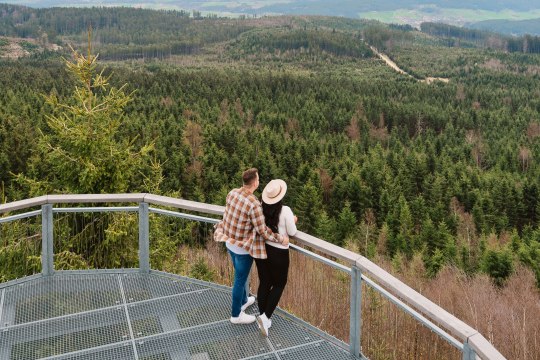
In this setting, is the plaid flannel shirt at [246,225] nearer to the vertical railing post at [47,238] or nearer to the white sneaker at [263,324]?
the white sneaker at [263,324]

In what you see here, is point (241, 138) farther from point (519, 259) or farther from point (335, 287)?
point (335, 287)

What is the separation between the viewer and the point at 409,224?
50.9m

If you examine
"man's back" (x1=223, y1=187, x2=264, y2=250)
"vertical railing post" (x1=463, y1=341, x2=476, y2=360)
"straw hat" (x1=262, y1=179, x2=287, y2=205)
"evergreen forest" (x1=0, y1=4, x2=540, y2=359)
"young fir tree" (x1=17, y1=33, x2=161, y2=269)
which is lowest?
"evergreen forest" (x1=0, y1=4, x2=540, y2=359)

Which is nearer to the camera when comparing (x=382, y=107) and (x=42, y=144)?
(x=42, y=144)

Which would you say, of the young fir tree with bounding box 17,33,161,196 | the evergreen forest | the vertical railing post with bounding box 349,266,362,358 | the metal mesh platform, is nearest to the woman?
the metal mesh platform

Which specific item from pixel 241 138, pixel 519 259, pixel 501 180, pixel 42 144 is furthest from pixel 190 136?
pixel 42 144

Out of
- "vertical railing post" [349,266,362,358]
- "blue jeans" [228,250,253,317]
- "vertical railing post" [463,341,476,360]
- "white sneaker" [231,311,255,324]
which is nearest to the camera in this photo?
"vertical railing post" [463,341,476,360]

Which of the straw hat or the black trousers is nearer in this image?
the straw hat

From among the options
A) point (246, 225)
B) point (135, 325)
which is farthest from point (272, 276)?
point (135, 325)

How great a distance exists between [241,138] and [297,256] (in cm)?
6921

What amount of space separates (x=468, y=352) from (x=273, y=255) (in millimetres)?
2431

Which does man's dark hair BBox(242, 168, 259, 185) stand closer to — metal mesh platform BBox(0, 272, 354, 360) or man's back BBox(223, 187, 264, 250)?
man's back BBox(223, 187, 264, 250)

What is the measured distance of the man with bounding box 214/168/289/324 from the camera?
236 inches

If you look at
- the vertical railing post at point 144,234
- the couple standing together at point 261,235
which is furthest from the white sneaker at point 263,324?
the vertical railing post at point 144,234
